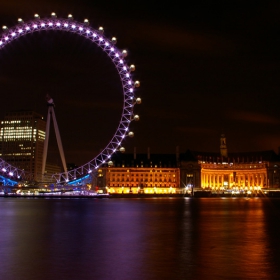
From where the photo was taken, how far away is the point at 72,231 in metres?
24.3

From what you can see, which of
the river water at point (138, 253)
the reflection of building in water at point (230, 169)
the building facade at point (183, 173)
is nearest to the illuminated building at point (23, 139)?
the building facade at point (183, 173)

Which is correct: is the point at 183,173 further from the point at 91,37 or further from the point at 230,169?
the point at 91,37

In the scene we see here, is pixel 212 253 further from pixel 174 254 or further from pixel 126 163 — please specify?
pixel 126 163

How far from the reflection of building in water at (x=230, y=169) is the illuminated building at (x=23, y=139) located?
44.0 metres

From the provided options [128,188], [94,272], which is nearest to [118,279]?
[94,272]

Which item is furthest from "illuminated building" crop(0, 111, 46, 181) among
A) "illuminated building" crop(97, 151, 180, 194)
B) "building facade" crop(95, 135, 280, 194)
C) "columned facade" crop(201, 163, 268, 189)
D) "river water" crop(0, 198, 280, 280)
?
"river water" crop(0, 198, 280, 280)

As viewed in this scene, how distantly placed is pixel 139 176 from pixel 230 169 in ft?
89.4

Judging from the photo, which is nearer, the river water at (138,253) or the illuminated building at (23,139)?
the river water at (138,253)

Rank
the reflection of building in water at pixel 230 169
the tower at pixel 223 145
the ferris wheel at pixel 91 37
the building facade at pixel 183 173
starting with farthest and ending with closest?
the tower at pixel 223 145, the reflection of building in water at pixel 230 169, the building facade at pixel 183 173, the ferris wheel at pixel 91 37

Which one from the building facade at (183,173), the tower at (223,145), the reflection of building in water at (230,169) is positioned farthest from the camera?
the tower at (223,145)

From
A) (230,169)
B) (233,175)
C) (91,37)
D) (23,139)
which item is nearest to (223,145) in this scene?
(230,169)

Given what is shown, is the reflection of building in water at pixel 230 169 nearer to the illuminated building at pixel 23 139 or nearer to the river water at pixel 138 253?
the illuminated building at pixel 23 139

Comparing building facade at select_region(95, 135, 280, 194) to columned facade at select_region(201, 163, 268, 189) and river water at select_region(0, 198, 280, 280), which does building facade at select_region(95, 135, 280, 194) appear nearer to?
columned facade at select_region(201, 163, 268, 189)

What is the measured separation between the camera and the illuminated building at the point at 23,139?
156 meters
